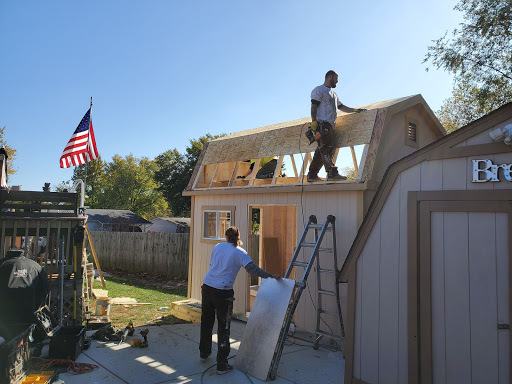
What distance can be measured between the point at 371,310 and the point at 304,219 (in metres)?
2.84

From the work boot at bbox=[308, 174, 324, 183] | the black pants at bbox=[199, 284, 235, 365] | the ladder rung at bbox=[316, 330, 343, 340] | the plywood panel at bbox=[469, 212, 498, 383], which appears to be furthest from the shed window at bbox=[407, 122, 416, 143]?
the black pants at bbox=[199, 284, 235, 365]

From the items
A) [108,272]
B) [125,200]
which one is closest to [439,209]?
[108,272]

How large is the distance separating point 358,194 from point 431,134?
312cm

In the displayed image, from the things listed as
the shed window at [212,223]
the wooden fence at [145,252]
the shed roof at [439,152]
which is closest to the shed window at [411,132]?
the shed roof at [439,152]

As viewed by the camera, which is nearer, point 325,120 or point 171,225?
point 325,120

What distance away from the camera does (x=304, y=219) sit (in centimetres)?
714

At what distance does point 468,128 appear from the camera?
12.8ft

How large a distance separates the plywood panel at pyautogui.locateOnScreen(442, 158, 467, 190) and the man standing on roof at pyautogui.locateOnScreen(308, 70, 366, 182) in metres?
2.67

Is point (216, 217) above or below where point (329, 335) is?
above

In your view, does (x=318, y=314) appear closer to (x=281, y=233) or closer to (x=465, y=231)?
(x=465, y=231)

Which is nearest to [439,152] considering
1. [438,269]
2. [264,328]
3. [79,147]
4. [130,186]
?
[438,269]

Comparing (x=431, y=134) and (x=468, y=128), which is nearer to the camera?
(x=468, y=128)

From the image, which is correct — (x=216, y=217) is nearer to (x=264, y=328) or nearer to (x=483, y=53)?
(x=264, y=328)

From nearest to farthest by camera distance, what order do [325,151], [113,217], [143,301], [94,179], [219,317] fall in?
1. [219,317]
2. [325,151]
3. [143,301]
4. [113,217]
5. [94,179]
